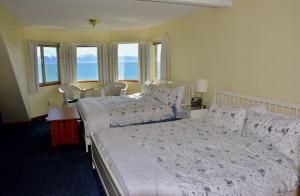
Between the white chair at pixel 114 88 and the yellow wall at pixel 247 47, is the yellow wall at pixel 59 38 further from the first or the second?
the yellow wall at pixel 247 47

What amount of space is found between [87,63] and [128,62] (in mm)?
1267

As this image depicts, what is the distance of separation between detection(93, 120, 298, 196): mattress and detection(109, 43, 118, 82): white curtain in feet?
14.3

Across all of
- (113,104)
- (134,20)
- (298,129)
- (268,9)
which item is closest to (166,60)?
(134,20)

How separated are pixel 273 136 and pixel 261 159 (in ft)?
1.20

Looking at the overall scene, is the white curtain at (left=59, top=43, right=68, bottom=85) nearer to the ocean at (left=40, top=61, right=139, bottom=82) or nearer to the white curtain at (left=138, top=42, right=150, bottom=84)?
the ocean at (left=40, top=61, right=139, bottom=82)

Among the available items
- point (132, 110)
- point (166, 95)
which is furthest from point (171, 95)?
point (132, 110)

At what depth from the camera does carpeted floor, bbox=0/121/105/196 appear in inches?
113

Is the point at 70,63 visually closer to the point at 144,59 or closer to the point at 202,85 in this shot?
the point at 144,59

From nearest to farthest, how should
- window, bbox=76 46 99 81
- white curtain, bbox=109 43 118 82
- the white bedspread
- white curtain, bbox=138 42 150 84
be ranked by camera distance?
the white bedspread < white curtain, bbox=138 42 150 84 < white curtain, bbox=109 43 118 82 < window, bbox=76 46 99 81

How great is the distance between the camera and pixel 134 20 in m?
5.19

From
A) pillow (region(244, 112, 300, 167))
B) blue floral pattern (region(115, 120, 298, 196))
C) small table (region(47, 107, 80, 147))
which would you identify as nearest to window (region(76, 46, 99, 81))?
small table (region(47, 107, 80, 147))

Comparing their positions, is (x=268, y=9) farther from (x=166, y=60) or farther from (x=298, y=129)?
(x=166, y=60)

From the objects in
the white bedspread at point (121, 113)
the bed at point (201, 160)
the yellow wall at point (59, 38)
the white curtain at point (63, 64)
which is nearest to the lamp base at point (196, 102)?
the white bedspread at point (121, 113)

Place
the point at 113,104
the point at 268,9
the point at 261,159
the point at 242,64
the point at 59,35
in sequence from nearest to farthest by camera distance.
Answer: the point at 261,159 < the point at 268,9 < the point at 242,64 < the point at 113,104 < the point at 59,35
